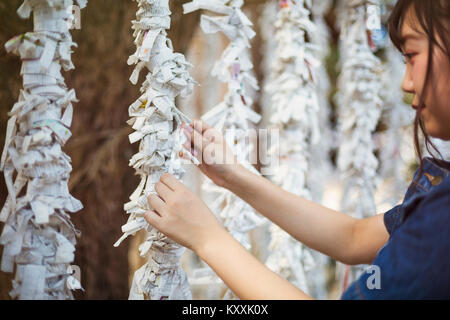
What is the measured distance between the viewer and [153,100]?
0.47 m

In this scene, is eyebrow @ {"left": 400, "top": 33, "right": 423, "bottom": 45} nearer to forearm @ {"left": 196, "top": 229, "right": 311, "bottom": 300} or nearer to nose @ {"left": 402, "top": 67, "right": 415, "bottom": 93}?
nose @ {"left": 402, "top": 67, "right": 415, "bottom": 93}

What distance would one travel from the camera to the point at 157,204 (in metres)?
0.46

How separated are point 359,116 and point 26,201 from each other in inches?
25.5

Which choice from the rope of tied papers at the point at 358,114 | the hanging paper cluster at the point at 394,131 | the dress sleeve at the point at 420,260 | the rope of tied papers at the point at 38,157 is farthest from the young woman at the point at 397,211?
the hanging paper cluster at the point at 394,131

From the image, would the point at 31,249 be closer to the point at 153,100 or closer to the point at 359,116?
the point at 153,100

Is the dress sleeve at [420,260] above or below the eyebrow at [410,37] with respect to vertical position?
below

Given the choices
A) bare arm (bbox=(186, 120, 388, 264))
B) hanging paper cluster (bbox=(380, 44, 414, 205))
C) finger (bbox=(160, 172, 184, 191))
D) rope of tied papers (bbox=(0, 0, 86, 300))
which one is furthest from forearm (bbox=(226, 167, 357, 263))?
hanging paper cluster (bbox=(380, 44, 414, 205))

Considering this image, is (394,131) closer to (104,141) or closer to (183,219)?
(104,141)

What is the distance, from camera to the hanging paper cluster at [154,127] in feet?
1.53

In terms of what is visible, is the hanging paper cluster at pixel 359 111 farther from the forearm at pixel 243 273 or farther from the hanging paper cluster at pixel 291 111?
the forearm at pixel 243 273

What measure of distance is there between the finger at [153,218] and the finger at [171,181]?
1.4 inches

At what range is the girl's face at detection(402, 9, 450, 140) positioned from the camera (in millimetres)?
424
